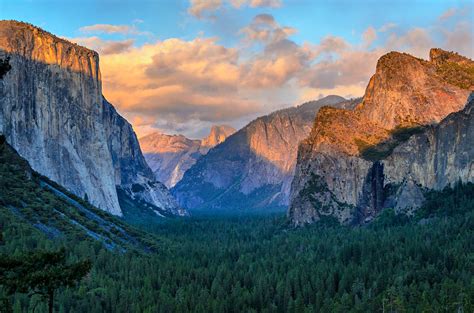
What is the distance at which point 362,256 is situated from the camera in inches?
6196

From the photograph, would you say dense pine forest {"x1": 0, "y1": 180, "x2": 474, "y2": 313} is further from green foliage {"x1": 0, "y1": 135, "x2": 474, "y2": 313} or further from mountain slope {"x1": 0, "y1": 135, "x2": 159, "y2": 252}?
mountain slope {"x1": 0, "y1": 135, "x2": 159, "y2": 252}

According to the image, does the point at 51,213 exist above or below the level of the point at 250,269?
above

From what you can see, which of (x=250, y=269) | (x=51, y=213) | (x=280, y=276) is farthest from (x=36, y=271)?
(x=51, y=213)

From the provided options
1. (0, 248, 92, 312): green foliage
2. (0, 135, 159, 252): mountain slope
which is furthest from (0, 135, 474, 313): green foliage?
(0, 248, 92, 312): green foliage

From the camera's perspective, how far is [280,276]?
13775 centimetres

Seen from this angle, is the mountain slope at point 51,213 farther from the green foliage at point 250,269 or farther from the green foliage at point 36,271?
the green foliage at point 36,271

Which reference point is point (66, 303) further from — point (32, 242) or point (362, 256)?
point (362, 256)

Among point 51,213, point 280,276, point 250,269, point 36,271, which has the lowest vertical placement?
point 280,276

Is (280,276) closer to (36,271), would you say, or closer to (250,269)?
(250,269)

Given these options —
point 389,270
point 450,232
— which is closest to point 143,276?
point 389,270

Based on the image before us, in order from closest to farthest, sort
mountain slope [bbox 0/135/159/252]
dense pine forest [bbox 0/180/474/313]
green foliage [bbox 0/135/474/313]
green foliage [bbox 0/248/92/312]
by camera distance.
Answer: green foliage [bbox 0/248/92/312] < dense pine forest [bbox 0/180/474/313] < green foliage [bbox 0/135/474/313] < mountain slope [bbox 0/135/159/252]

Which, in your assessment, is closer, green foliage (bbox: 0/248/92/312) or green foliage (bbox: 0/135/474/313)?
green foliage (bbox: 0/248/92/312)

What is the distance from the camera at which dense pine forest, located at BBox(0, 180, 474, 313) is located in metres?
105

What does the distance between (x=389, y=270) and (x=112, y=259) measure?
70095mm
